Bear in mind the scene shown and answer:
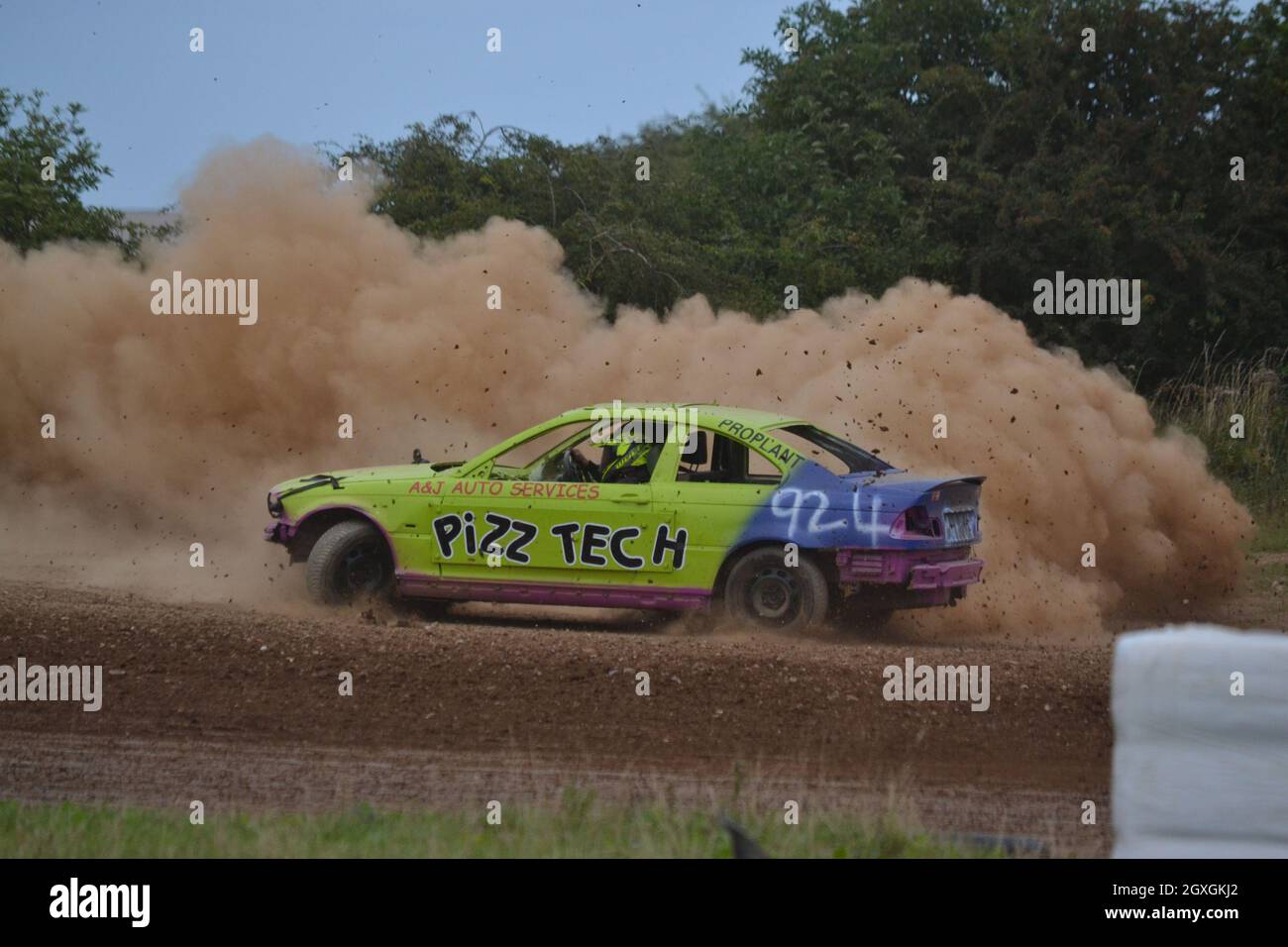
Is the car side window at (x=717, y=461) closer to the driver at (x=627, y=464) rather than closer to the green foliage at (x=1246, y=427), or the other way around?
the driver at (x=627, y=464)

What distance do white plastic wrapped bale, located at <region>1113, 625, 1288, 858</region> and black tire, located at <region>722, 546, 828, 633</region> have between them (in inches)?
205

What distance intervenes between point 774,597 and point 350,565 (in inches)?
125

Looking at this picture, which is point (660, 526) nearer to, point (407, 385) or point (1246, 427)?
point (407, 385)

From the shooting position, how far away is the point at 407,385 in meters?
16.3

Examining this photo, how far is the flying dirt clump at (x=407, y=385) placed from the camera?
529 inches

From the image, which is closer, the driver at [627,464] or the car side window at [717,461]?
the driver at [627,464]

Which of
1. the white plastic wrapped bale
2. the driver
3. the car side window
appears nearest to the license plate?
the car side window

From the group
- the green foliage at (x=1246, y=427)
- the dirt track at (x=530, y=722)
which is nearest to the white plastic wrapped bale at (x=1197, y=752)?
the dirt track at (x=530, y=722)

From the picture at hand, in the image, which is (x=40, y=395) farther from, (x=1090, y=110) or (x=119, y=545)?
(x=1090, y=110)

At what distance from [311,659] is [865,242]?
15343mm

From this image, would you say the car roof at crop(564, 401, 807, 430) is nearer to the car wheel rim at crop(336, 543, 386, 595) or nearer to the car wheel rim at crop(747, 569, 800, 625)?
the car wheel rim at crop(747, 569, 800, 625)

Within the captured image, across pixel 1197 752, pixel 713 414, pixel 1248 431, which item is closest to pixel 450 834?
pixel 1197 752

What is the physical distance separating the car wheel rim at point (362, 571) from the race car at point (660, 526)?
0.03 feet
